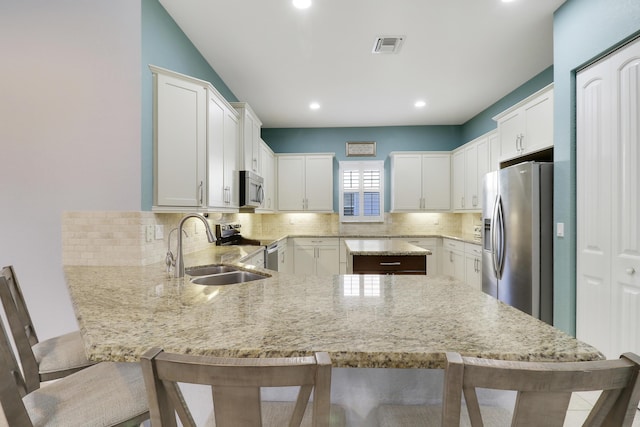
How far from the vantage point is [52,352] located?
1.38 m

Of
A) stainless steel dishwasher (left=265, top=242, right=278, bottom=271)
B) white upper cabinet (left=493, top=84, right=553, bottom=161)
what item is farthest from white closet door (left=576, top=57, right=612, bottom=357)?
stainless steel dishwasher (left=265, top=242, right=278, bottom=271)

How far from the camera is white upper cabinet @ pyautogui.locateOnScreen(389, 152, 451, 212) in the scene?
5.45 m

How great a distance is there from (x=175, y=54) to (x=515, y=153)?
11.4ft

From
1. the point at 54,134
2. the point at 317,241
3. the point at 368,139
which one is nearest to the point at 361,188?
the point at 368,139

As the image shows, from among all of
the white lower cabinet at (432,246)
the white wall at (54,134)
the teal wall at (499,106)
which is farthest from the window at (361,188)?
the white wall at (54,134)

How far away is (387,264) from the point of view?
9.59 ft

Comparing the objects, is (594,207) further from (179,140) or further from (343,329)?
(179,140)

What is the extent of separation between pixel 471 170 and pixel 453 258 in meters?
1.37

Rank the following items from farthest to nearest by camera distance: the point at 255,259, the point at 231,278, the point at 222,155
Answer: the point at 255,259
the point at 222,155
the point at 231,278

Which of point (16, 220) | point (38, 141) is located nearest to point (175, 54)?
point (38, 141)

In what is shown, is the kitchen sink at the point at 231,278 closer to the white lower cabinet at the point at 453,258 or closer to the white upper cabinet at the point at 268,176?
the white upper cabinet at the point at 268,176

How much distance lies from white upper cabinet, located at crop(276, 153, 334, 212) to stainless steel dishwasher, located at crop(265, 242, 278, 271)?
1.41 metres

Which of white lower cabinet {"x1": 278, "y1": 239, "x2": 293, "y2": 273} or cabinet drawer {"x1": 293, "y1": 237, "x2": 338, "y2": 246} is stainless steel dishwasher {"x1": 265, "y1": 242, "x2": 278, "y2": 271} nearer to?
white lower cabinet {"x1": 278, "y1": 239, "x2": 293, "y2": 273}

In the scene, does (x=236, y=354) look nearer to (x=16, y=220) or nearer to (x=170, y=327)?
(x=170, y=327)
